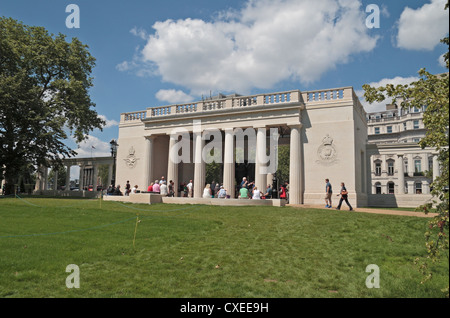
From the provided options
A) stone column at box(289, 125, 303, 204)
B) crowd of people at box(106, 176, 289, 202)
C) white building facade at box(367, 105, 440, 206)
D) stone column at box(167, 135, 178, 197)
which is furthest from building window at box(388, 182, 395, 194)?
stone column at box(167, 135, 178, 197)

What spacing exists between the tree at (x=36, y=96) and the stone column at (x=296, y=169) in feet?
71.2

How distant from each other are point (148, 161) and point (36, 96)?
12380 mm

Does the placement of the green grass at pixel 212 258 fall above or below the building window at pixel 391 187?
below

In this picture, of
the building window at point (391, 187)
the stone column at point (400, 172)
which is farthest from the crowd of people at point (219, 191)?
the building window at point (391, 187)

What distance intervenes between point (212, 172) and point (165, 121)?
34128 mm

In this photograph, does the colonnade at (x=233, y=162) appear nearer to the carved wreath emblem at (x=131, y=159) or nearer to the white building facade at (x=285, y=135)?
the white building facade at (x=285, y=135)

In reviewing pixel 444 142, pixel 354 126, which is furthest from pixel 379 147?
pixel 444 142

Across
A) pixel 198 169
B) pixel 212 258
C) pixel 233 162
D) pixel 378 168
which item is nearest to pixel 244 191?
pixel 233 162

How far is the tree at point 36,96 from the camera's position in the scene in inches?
1201

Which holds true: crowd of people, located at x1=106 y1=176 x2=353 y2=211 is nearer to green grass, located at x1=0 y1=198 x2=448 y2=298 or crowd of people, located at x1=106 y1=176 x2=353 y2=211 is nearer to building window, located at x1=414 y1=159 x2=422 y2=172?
green grass, located at x1=0 y1=198 x2=448 y2=298

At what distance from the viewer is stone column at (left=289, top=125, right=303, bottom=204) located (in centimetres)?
2670

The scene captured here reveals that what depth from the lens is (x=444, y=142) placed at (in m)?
5.12

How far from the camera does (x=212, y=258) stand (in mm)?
8648
